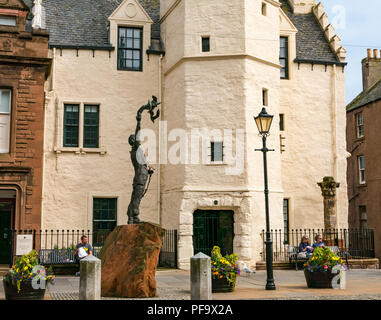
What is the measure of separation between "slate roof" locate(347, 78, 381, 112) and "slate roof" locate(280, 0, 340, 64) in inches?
256

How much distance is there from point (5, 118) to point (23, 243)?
201 inches

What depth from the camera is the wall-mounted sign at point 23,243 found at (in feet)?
59.9

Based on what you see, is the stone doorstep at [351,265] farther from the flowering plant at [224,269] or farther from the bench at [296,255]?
the flowering plant at [224,269]

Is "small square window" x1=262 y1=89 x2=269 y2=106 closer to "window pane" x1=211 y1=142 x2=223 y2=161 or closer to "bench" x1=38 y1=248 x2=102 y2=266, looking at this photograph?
"window pane" x1=211 y1=142 x2=223 y2=161

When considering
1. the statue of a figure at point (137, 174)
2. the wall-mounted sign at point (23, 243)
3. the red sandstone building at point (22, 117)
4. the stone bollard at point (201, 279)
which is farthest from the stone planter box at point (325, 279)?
the red sandstone building at point (22, 117)

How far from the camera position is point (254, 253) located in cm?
2078

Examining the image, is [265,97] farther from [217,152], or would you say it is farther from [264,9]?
[264,9]

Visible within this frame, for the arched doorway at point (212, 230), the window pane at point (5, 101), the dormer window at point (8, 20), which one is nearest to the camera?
the window pane at point (5, 101)

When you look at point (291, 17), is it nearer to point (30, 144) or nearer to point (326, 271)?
point (30, 144)

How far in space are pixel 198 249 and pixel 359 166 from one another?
16.2 meters

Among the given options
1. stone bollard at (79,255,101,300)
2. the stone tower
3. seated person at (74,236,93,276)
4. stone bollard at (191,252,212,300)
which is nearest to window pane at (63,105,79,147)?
the stone tower

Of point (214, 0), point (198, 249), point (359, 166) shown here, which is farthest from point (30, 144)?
point (359, 166)

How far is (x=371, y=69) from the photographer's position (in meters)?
34.8

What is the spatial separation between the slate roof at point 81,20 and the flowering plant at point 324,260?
14815mm
